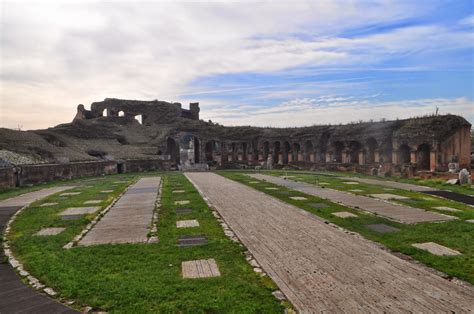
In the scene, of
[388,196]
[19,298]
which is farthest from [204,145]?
[19,298]

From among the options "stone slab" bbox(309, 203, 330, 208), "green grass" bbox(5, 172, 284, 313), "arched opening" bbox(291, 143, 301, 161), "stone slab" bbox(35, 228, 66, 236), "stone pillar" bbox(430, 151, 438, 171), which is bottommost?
"green grass" bbox(5, 172, 284, 313)

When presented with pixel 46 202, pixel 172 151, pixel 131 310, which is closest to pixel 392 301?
pixel 131 310

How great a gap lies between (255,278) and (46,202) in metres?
13.4

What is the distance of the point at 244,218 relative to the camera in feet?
39.9

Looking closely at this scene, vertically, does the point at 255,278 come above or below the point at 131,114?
below

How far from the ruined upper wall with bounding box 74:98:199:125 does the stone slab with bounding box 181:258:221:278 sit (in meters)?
50.4

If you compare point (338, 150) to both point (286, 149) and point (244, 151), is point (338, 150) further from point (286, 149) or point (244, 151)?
point (244, 151)

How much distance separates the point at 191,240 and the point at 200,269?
225cm

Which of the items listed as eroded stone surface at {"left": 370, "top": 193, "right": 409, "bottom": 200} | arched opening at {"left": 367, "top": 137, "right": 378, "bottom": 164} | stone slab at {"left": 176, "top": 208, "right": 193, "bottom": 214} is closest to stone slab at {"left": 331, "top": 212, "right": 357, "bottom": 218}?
eroded stone surface at {"left": 370, "top": 193, "right": 409, "bottom": 200}

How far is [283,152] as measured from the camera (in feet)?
158

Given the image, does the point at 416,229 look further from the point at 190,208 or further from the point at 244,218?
the point at 190,208

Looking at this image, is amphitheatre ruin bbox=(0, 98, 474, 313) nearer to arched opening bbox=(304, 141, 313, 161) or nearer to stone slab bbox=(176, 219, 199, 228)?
stone slab bbox=(176, 219, 199, 228)

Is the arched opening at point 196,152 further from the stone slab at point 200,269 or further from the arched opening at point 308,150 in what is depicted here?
the stone slab at point 200,269

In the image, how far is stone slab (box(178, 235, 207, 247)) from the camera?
8.90m
